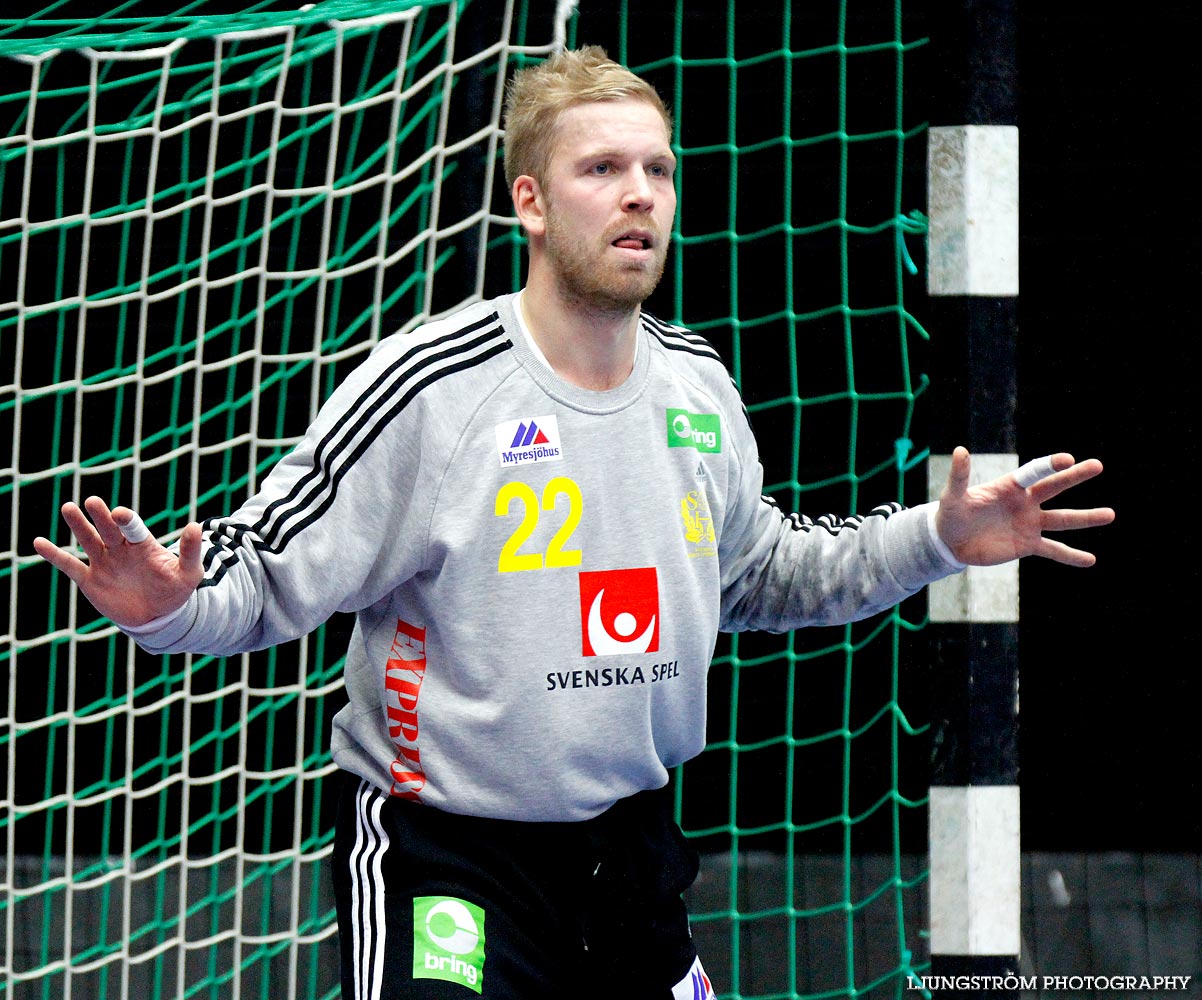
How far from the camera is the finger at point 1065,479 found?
238cm

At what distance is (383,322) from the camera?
533 cm

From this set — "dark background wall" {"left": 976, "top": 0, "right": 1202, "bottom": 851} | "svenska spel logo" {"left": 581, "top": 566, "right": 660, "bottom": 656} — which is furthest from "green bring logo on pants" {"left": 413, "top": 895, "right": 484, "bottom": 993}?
"dark background wall" {"left": 976, "top": 0, "right": 1202, "bottom": 851}

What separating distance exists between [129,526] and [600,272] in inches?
30.5

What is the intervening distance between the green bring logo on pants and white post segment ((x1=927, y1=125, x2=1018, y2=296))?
59.4 inches

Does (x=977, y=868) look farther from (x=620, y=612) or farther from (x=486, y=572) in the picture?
(x=486, y=572)

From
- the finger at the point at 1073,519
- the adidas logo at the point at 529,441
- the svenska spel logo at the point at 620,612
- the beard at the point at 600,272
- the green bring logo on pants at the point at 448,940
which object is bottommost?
the green bring logo on pants at the point at 448,940

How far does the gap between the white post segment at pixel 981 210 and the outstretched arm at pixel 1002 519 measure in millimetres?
583

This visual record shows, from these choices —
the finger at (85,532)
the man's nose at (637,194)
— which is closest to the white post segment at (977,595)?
the man's nose at (637,194)

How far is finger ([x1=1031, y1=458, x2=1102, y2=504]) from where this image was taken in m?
2.38

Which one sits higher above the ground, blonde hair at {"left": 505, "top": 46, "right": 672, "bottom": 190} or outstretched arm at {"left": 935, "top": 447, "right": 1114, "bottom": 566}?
blonde hair at {"left": 505, "top": 46, "right": 672, "bottom": 190}

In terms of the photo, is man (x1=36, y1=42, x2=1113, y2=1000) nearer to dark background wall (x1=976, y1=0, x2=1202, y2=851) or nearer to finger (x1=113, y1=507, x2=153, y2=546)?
finger (x1=113, y1=507, x2=153, y2=546)

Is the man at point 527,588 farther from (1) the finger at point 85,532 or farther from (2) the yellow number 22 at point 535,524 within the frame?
(1) the finger at point 85,532

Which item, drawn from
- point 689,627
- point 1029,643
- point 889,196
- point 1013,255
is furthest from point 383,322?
point 689,627

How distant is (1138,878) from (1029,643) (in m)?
0.87
